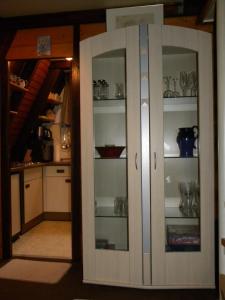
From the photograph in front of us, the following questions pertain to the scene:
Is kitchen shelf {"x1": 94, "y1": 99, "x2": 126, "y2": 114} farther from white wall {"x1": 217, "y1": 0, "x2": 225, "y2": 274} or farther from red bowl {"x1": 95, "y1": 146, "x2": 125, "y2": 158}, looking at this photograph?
white wall {"x1": 217, "y1": 0, "x2": 225, "y2": 274}

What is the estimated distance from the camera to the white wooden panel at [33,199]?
4102mm

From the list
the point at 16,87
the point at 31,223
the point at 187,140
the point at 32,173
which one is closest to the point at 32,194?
the point at 32,173

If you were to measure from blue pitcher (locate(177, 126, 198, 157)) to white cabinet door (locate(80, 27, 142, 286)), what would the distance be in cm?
44

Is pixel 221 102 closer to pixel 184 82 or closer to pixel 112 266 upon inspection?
pixel 184 82

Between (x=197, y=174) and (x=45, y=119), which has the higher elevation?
(x=45, y=119)

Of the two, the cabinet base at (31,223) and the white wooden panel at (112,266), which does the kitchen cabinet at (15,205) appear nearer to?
the cabinet base at (31,223)

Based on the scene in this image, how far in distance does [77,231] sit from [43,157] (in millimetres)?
2148

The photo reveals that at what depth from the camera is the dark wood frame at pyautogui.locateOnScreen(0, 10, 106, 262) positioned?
117 inches

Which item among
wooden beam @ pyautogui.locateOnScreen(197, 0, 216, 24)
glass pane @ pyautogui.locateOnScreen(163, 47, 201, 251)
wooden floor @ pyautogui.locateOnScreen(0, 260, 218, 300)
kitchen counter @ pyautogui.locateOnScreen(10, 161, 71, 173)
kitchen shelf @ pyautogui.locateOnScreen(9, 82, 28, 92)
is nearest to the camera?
wooden beam @ pyautogui.locateOnScreen(197, 0, 216, 24)

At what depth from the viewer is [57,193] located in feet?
15.7

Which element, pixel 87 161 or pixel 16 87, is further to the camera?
pixel 16 87

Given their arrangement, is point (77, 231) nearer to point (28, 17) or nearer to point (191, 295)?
point (191, 295)

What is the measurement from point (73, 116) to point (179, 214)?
1413 mm

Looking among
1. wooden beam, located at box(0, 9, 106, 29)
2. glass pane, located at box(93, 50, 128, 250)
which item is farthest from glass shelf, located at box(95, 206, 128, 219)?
wooden beam, located at box(0, 9, 106, 29)
